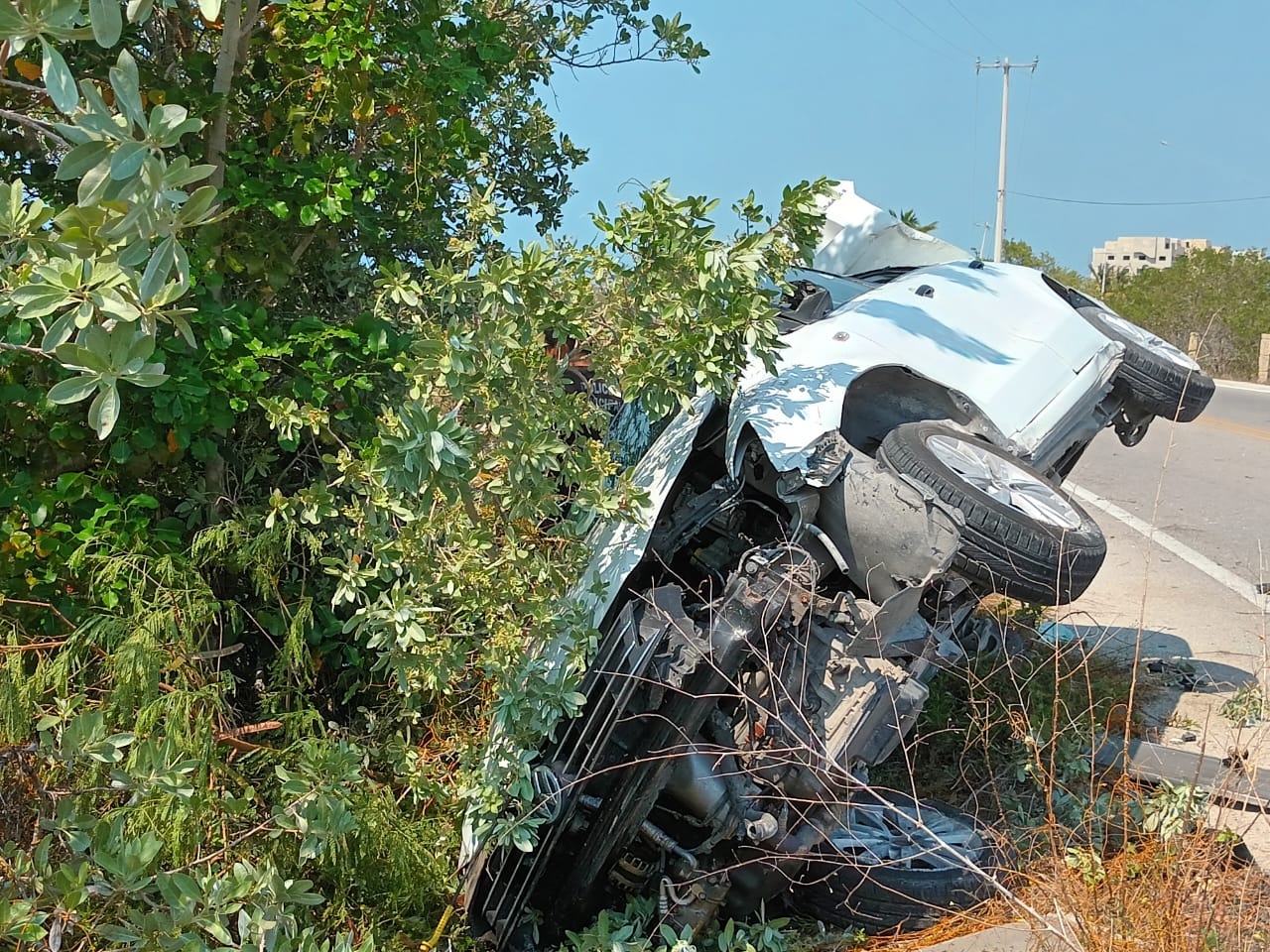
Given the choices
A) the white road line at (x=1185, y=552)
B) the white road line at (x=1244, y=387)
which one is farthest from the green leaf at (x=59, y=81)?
the white road line at (x=1244, y=387)

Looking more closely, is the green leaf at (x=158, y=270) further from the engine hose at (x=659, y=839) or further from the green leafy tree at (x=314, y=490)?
the engine hose at (x=659, y=839)

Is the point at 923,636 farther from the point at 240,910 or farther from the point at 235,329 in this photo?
the point at 235,329

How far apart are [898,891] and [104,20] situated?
340 centimetres

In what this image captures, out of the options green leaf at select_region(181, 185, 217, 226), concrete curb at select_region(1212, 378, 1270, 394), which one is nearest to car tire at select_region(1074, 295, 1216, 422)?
green leaf at select_region(181, 185, 217, 226)

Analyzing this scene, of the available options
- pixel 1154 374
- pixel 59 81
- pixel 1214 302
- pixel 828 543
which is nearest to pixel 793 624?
pixel 828 543

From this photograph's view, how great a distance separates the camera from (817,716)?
3.56m

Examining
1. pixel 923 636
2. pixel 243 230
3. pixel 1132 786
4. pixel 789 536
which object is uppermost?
pixel 243 230

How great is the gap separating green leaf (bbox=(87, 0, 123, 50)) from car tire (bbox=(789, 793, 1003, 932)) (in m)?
3.11

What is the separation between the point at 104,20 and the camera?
1621 millimetres

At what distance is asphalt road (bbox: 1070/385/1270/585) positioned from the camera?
780 centimetres

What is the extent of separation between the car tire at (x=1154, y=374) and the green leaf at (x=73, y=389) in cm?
387

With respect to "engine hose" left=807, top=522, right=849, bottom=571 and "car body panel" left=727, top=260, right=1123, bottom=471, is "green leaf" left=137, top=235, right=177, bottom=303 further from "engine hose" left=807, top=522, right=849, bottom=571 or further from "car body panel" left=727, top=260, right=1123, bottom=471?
"engine hose" left=807, top=522, right=849, bottom=571

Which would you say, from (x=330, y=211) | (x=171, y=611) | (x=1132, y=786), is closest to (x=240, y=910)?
(x=171, y=611)

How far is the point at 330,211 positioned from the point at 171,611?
140 cm
